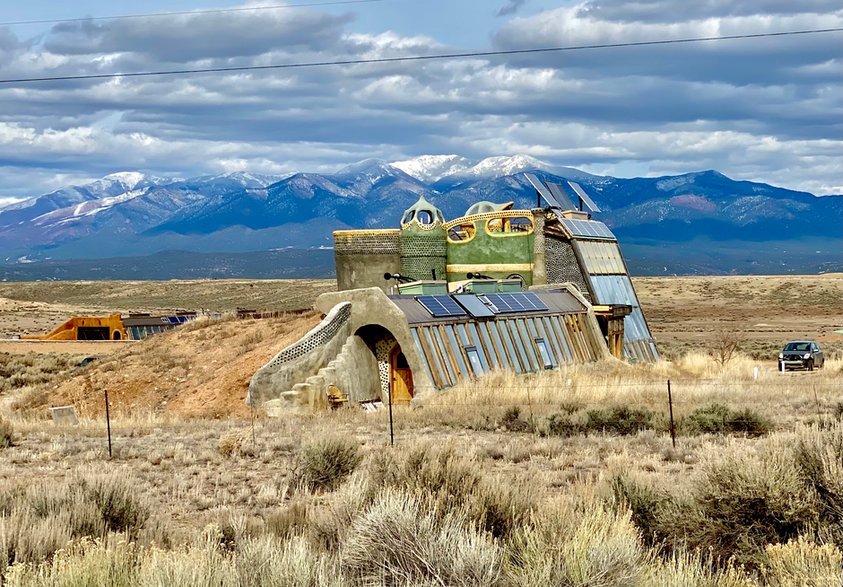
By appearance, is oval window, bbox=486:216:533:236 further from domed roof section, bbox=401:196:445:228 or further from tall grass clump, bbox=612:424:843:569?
tall grass clump, bbox=612:424:843:569

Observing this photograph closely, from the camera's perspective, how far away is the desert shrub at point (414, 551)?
26.8ft

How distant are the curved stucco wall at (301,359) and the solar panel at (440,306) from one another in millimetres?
2209

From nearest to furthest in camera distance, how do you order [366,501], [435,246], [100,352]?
[366,501]
[435,246]
[100,352]

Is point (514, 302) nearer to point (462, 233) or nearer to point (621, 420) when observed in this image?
point (462, 233)

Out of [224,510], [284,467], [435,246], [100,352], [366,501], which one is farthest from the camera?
[100,352]

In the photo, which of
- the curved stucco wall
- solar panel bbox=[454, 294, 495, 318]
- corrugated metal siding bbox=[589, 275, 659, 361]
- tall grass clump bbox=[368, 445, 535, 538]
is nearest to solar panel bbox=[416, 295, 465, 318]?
solar panel bbox=[454, 294, 495, 318]

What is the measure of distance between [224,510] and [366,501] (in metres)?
2.84

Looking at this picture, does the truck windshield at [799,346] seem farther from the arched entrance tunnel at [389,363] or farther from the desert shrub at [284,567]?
the desert shrub at [284,567]

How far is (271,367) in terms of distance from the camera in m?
25.0

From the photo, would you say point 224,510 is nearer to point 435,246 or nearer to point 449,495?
point 449,495

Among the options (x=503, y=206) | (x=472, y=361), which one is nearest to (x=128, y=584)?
(x=472, y=361)

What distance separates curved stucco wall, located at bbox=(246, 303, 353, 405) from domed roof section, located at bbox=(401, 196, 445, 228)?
43.6 ft

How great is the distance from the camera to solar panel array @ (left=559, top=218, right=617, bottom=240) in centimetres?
3794

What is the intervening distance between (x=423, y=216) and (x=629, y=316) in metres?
8.65
